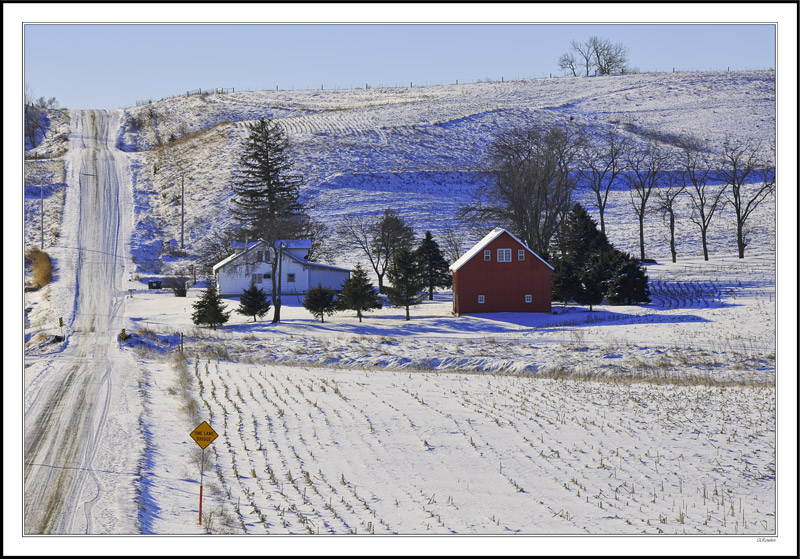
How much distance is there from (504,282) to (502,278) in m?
0.30

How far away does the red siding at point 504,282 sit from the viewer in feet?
162

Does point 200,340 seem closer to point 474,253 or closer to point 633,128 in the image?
point 474,253

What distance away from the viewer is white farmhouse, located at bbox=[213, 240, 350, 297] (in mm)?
59375

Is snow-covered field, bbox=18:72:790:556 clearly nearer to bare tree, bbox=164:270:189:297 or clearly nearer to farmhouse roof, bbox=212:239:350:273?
bare tree, bbox=164:270:189:297

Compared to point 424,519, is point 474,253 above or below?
above

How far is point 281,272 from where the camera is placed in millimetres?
60500

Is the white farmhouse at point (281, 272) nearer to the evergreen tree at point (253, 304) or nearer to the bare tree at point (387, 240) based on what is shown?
the bare tree at point (387, 240)

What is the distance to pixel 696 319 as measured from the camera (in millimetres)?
39938

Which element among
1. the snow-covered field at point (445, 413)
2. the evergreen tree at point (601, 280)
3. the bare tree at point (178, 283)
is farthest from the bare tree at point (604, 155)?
the bare tree at point (178, 283)

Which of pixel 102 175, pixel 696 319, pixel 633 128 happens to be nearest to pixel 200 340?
pixel 696 319

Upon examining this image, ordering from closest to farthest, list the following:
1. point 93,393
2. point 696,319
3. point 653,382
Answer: point 93,393, point 653,382, point 696,319

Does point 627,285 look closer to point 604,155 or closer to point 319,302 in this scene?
point 319,302

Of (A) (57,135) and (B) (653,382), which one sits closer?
(B) (653,382)

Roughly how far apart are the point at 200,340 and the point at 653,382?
71.0 ft
